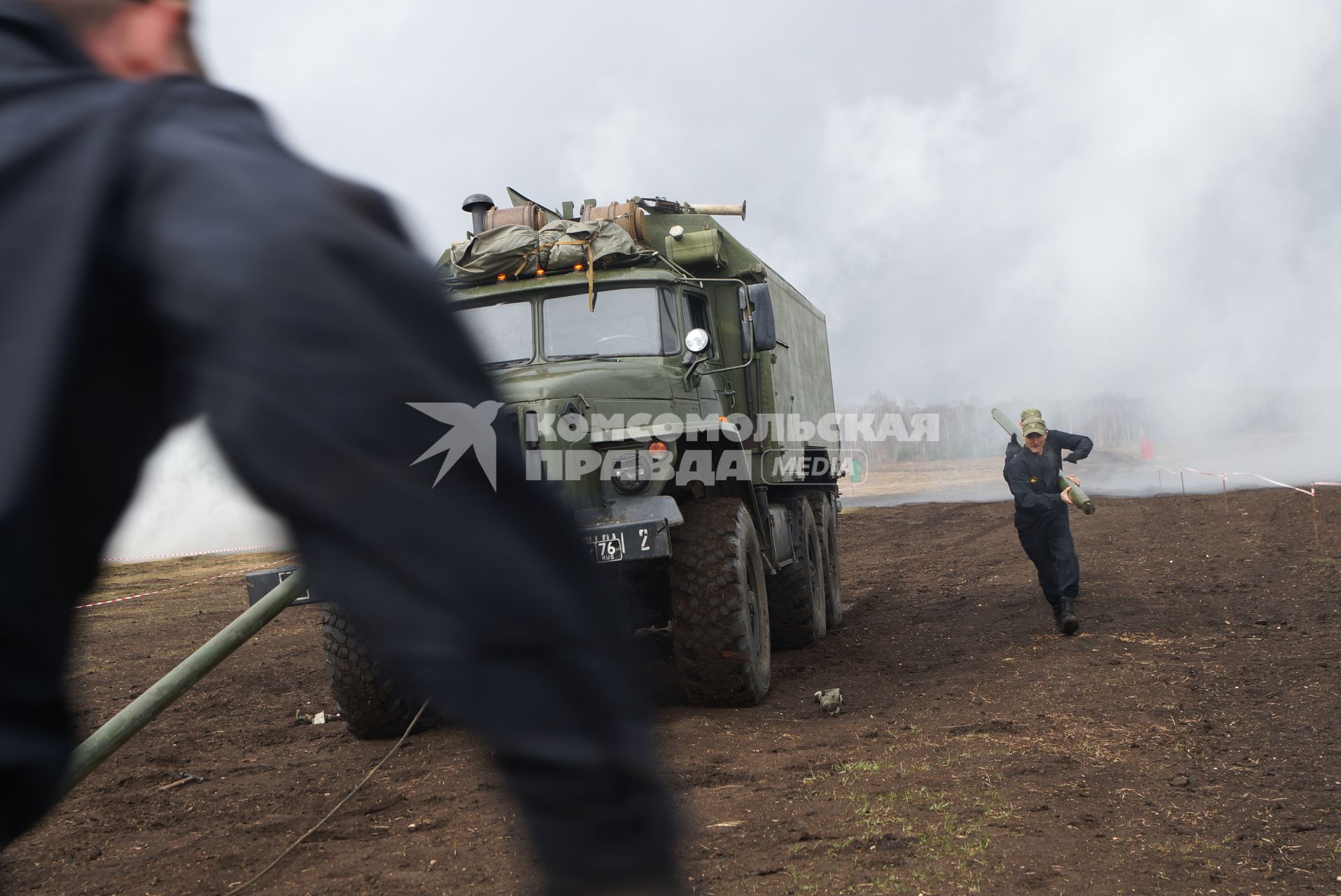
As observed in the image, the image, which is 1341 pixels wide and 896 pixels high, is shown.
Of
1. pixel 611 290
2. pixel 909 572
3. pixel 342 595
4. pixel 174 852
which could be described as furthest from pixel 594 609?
pixel 909 572

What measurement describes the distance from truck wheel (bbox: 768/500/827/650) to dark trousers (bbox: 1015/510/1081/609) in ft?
6.19

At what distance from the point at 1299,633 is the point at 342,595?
940cm

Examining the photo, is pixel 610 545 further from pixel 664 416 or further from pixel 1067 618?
pixel 1067 618

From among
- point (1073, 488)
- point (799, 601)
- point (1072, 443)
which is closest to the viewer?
point (799, 601)

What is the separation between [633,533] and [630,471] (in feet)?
2.14

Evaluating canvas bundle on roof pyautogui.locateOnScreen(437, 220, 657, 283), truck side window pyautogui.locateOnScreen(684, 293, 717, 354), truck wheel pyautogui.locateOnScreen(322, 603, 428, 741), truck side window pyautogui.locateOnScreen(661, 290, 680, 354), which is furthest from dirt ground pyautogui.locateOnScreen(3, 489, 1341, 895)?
canvas bundle on roof pyautogui.locateOnScreen(437, 220, 657, 283)

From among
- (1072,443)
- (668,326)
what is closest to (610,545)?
(668,326)

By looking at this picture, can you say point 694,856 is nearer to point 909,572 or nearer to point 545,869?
point 545,869

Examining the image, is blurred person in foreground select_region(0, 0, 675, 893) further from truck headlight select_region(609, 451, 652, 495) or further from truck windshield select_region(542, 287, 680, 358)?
truck windshield select_region(542, 287, 680, 358)

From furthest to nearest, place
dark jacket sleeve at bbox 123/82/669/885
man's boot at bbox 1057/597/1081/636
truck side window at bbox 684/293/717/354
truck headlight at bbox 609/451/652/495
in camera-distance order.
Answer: man's boot at bbox 1057/597/1081/636
truck side window at bbox 684/293/717/354
truck headlight at bbox 609/451/652/495
dark jacket sleeve at bbox 123/82/669/885

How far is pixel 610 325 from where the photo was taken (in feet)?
27.1

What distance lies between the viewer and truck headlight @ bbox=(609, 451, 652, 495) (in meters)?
6.83

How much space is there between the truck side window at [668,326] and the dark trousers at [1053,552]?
383 cm

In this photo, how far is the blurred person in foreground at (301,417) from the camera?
28.5 inches
